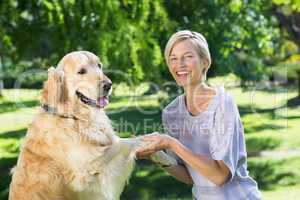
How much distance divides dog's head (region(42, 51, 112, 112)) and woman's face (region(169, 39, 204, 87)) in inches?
32.6

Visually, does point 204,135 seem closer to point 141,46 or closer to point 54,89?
point 54,89

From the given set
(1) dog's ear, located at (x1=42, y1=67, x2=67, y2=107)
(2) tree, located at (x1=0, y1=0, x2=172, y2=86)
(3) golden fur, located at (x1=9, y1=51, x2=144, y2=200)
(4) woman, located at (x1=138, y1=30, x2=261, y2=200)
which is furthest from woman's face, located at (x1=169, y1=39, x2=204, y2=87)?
(2) tree, located at (x1=0, y1=0, x2=172, y2=86)

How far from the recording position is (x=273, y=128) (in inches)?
539

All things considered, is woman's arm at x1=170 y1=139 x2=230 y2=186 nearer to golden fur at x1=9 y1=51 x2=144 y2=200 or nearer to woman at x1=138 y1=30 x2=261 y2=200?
woman at x1=138 y1=30 x2=261 y2=200

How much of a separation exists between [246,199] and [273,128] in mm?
11185

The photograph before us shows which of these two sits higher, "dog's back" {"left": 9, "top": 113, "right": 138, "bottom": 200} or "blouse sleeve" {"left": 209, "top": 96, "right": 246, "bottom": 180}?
"blouse sleeve" {"left": 209, "top": 96, "right": 246, "bottom": 180}

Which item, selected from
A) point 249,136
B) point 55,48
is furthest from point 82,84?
point 249,136

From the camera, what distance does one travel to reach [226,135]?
278 centimetres

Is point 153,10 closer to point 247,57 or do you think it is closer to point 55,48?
point 55,48

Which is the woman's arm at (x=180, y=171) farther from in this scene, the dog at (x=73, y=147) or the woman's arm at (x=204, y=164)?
the woman's arm at (x=204, y=164)

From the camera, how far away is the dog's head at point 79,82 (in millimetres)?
3588

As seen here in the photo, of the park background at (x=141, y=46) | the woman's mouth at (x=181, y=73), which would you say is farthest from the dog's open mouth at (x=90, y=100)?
the park background at (x=141, y=46)

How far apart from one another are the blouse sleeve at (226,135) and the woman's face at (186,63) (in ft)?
0.77

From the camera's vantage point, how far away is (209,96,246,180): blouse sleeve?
2.76m
